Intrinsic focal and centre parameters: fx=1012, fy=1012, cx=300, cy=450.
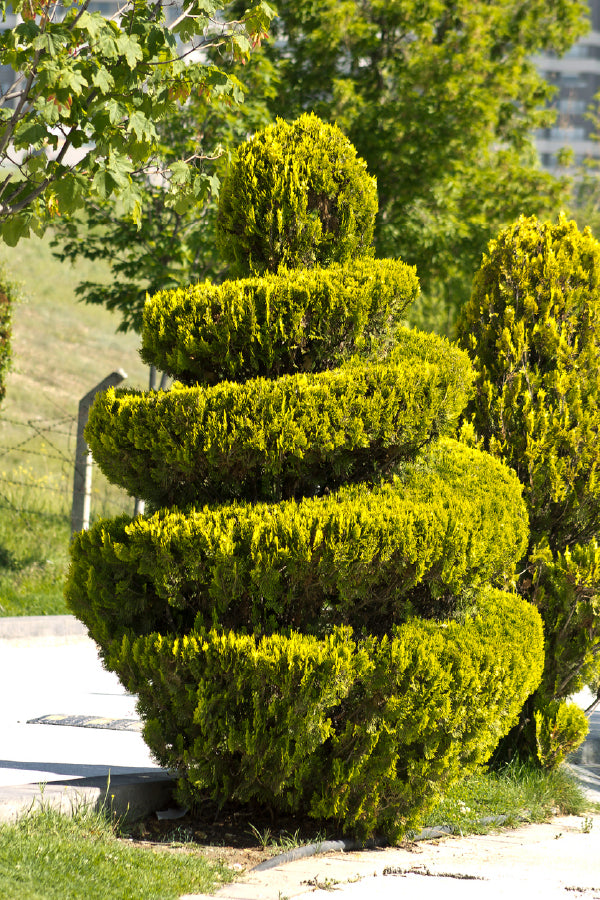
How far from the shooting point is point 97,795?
4.83 metres

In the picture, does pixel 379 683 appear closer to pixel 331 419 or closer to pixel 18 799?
pixel 331 419

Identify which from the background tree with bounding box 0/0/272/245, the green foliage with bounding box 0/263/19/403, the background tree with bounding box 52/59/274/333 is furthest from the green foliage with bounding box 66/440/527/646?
the green foliage with bounding box 0/263/19/403

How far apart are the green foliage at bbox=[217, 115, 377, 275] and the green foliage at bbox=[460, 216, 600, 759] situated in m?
1.57

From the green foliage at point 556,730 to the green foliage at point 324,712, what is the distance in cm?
170

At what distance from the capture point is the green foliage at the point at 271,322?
5.13 meters

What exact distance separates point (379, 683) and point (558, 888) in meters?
1.19

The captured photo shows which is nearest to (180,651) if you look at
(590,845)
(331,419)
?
(331,419)

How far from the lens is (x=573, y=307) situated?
6945 millimetres

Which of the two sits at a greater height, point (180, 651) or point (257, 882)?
point (180, 651)

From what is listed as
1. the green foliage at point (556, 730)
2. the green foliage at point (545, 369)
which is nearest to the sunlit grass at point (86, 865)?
the green foliage at point (556, 730)

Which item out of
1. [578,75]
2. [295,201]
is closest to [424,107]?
[295,201]

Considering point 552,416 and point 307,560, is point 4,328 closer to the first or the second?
point 552,416

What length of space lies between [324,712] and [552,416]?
291 cm

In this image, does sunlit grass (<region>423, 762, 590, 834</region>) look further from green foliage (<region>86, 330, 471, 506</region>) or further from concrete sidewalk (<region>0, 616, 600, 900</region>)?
green foliage (<region>86, 330, 471, 506</region>)
